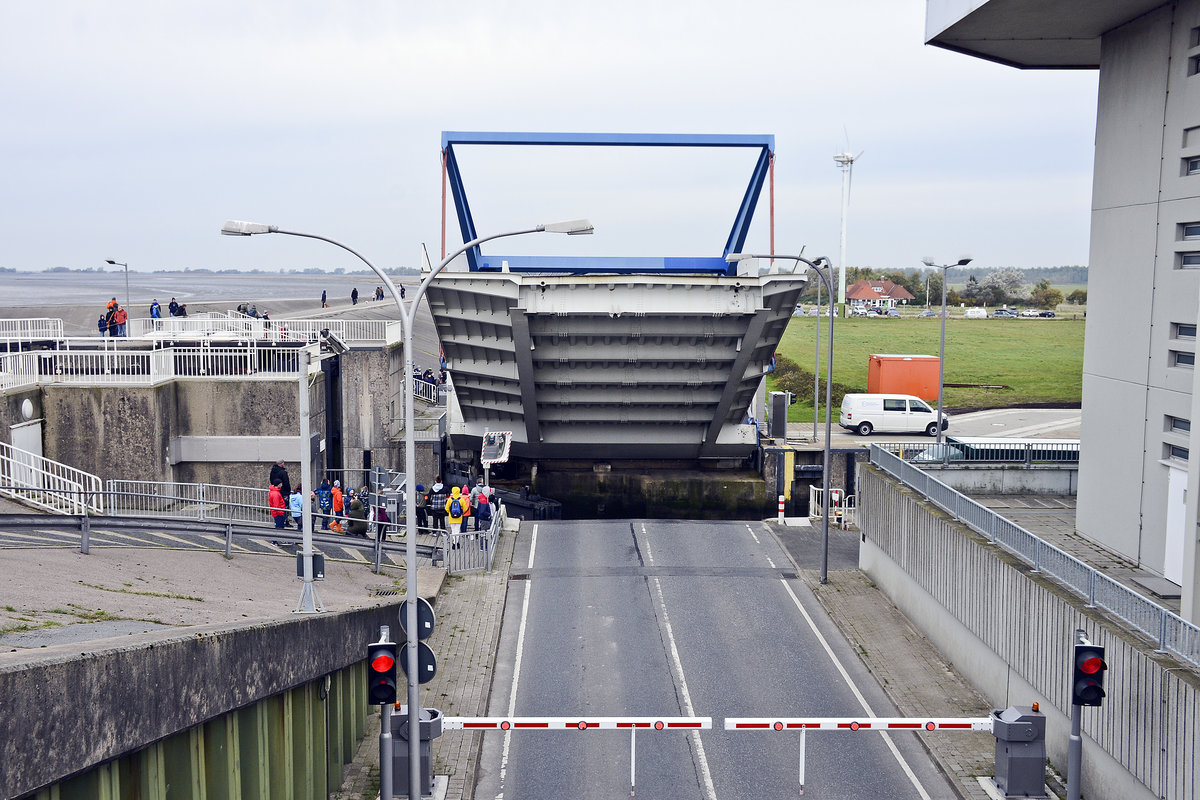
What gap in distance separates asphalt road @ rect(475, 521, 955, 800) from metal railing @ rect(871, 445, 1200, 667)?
286 cm

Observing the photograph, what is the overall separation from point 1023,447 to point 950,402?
31578 mm

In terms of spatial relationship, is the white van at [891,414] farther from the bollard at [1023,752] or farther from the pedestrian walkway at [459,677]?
the bollard at [1023,752]

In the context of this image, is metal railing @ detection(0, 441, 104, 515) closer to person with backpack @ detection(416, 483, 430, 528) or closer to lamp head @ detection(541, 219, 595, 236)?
person with backpack @ detection(416, 483, 430, 528)

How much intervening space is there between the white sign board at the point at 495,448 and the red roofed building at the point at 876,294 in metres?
110

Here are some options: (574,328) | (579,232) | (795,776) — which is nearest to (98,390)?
(574,328)

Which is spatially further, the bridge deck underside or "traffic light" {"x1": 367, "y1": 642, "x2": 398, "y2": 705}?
the bridge deck underside

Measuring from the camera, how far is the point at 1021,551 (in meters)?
14.8

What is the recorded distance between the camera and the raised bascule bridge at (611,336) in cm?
2503

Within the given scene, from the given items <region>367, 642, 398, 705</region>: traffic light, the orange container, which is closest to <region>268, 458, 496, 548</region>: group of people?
<region>367, 642, 398, 705</region>: traffic light

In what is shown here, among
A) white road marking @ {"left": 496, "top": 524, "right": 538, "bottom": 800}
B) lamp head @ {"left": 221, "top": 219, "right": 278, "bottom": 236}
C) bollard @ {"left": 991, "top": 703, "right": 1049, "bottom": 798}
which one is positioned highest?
Result: lamp head @ {"left": 221, "top": 219, "right": 278, "bottom": 236}

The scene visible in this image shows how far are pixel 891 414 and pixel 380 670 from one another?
1268 inches

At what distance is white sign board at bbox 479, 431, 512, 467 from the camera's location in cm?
2712

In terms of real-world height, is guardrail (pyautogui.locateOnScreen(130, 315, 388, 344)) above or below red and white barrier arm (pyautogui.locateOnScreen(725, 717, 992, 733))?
above

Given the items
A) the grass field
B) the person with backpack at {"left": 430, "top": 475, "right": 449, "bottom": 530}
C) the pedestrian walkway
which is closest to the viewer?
the pedestrian walkway
